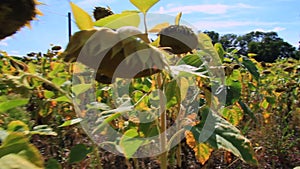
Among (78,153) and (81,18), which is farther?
(78,153)

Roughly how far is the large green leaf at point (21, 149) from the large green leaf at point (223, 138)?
1.37ft

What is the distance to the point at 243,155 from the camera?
2.69 feet

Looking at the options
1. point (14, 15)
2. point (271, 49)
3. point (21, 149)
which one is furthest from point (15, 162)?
point (271, 49)

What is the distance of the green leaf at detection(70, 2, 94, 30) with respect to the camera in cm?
52

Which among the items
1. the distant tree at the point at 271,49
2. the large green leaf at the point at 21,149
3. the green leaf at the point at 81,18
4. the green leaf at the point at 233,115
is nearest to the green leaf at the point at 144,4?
the green leaf at the point at 81,18

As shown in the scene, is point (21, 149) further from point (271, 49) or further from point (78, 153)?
point (271, 49)

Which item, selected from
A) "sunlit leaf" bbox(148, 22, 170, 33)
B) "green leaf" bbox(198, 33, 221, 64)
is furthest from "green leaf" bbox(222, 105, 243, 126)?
"sunlit leaf" bbox(148, 22, 170, 33)

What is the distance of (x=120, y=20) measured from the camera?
0.59 m

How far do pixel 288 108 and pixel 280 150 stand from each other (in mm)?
763

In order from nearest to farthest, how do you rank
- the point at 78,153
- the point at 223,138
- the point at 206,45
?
the point at 223,138, the point at 206,45, the point at 78,153

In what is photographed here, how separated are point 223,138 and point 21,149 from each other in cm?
47

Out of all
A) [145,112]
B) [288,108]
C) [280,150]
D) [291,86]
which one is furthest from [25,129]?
[288,108]

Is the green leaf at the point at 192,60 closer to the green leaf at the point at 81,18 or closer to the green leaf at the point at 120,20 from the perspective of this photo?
the green leaf at the point at 120,20

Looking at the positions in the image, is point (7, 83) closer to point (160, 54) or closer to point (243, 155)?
point (160, 54)
